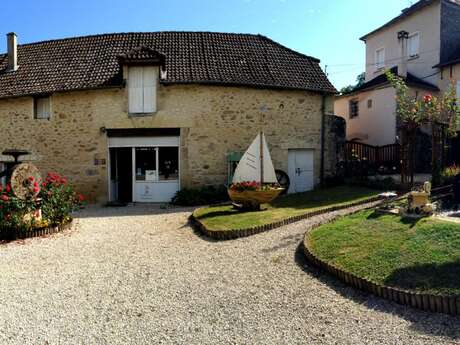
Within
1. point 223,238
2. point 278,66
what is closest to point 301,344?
point 223,238

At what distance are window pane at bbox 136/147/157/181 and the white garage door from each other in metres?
5.71

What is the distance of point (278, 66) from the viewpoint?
16203mm

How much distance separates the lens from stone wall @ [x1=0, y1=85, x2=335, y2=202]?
14.8 m

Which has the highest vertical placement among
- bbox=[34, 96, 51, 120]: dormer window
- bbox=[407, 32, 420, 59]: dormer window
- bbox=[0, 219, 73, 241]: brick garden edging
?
bbox=[407, 32, 420, 59]: dormer window

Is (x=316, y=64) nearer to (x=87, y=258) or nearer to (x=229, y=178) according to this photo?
(x=229, y=178)

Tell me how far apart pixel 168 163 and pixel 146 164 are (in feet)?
3.02

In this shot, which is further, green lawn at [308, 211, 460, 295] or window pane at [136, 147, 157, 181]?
window pane at [136, 147, 157, 181]

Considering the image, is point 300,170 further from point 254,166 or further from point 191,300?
point 191,300

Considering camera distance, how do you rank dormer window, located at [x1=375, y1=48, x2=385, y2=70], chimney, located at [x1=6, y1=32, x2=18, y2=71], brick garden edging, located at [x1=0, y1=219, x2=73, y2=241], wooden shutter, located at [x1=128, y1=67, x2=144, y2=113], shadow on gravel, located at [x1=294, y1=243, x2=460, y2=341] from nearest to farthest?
shadow on gravel, located at [x1=294, y1=243, x2=460, y2=341], brick garden edging, located at [x1=0, y1=219, x2=73, y2=241], wooden shutter, located at [x1=128, y1=67, x2=144, y2=113], chimney, located at [x1=6, y1=32, x2=18, y2=71], dormer window, located at [x1=375, y1=48, x2=385, y2=70]

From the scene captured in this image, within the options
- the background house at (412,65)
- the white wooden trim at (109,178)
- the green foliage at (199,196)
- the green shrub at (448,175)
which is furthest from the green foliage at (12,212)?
the background house at (412,65)

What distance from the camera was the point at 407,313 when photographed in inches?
169

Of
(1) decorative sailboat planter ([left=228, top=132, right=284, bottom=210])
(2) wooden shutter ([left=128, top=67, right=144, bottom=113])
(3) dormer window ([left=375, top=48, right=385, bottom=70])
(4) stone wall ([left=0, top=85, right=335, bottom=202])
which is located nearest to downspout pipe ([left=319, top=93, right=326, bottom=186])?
(4) stone wall ([left=0, top=85, right=335, bottom=202])

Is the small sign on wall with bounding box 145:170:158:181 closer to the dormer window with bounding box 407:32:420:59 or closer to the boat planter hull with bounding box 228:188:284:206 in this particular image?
the boat planter hull with bounding box 228:188:284:206

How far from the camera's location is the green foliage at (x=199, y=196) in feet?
45.0
